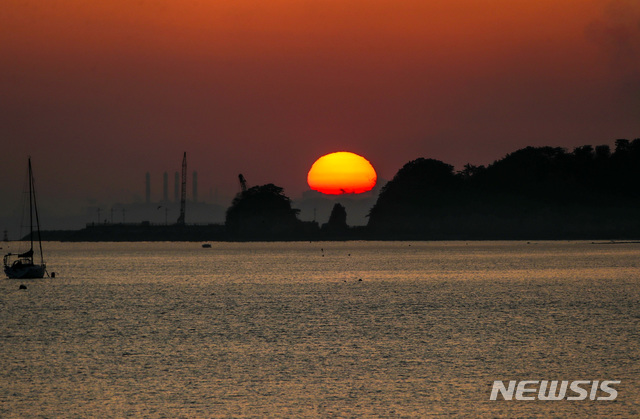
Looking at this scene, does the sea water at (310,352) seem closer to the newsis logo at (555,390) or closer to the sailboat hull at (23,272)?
the newsis logo at (555,390)

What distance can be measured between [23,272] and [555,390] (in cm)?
9730

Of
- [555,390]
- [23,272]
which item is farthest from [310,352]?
[23,272]

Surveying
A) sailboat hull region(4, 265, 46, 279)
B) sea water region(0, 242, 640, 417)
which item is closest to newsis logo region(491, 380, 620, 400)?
sea water region(0, 242, 640, 417)

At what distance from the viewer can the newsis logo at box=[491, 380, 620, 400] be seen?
99.9 ft

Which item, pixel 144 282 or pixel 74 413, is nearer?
pixel 74 413

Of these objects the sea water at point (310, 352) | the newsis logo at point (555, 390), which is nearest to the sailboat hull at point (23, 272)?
the sea water at point (310, 352)

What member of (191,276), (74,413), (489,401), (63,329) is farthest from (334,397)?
(191,276)

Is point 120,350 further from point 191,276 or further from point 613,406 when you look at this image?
point 191,276

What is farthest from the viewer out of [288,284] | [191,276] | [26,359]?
[191,276]

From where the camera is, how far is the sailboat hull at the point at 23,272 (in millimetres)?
115062

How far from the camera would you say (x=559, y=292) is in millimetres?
89500

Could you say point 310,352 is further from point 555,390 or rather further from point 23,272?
point 23,272

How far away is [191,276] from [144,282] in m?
17.0

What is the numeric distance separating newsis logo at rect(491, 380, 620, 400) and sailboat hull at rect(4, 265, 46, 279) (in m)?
94.4
